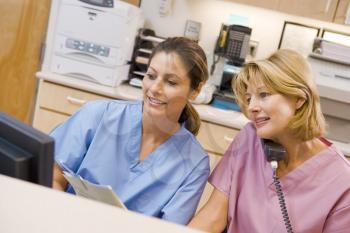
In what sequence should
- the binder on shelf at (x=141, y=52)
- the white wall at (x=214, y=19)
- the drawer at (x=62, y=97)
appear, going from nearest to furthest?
the drawer at (x=62, y=97) → the binder on shelf at (x=141, y=52) → the white wall at (x=214, y=19)

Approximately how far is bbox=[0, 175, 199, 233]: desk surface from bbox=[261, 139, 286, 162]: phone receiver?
0.81m

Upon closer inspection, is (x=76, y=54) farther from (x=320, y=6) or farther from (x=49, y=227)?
(x=49, y=227)

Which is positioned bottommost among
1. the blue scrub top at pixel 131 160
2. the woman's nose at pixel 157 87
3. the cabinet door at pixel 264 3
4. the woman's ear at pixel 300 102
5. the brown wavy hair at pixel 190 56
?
the blue scrub top at pixel 131 160

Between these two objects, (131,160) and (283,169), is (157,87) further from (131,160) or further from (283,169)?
(283,169)

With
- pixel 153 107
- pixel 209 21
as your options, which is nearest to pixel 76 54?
pixel 209 21

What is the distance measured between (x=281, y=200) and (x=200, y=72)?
43 centimetres

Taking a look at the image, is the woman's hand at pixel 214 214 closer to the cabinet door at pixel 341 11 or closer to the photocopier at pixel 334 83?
the photocopier at pixel 334 83

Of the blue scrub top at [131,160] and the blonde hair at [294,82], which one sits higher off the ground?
the blonde hair at [294,82]

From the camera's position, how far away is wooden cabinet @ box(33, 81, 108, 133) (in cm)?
233

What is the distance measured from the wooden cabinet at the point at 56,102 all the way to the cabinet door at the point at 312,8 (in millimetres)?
1154

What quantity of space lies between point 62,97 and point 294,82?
1.55 m

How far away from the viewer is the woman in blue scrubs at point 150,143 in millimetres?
1201

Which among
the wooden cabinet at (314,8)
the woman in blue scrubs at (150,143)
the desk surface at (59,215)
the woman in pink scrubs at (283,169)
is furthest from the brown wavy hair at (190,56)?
the wooden cabinet at (314,8)

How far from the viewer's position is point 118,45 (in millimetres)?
2377
